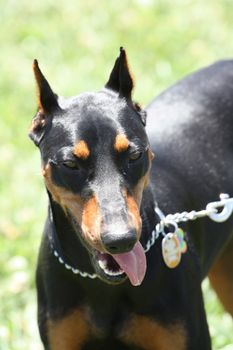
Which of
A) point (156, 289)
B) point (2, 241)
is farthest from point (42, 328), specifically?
point (2, 241)

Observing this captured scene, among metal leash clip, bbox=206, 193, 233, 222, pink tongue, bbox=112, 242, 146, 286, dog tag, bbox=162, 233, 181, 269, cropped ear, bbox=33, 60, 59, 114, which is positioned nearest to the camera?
pink tongue, bbox=112, 242, 146, 286

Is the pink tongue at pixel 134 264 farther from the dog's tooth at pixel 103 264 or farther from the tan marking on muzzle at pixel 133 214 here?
the tan marking on muzzle at pixel 133 214

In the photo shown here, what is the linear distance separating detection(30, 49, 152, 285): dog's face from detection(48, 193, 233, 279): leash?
0.30 m

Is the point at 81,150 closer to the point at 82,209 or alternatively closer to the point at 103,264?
the point at 82,209

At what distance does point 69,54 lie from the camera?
933 centimetres

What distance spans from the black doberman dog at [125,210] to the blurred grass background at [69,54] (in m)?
1.76

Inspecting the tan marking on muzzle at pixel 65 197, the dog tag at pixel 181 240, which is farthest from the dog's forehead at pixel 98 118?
the dog tag at pixel 181 240

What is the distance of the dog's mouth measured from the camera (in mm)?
3953

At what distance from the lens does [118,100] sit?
14.0ft

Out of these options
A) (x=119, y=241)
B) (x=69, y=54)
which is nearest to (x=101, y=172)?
(x=119, y=241)

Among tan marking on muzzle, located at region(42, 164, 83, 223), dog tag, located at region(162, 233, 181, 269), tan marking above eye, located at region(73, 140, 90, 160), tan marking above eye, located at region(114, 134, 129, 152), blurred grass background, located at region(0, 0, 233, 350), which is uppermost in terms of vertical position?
blurred grass background, located at region(0, 0, 233, 350)

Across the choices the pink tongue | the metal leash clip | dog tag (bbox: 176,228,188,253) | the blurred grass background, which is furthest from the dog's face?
the blurred grass background

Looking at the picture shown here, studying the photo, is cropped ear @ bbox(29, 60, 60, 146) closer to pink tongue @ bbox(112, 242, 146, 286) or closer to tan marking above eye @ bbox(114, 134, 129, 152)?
tan marking above eye @ bbox(114, 134, 129, 152)

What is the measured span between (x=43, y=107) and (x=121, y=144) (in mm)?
484
